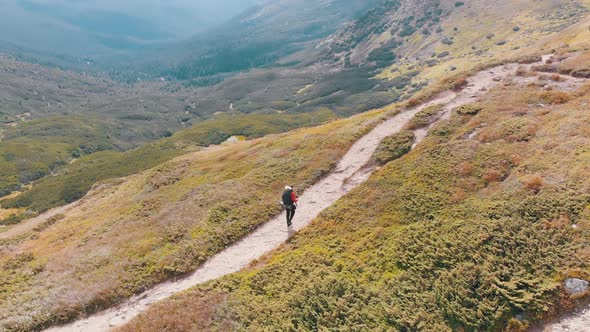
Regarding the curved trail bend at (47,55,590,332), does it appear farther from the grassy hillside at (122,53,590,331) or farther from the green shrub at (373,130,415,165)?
the grassy hillside at (122,53,590,331)

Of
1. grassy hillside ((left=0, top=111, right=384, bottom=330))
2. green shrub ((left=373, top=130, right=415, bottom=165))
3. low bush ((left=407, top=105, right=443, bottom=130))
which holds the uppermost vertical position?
low bush ((left=407, top=105, right=443, bottom=130))

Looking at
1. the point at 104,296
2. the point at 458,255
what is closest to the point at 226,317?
the point at 104,296

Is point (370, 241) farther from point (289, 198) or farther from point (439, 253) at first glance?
point (289, 198)

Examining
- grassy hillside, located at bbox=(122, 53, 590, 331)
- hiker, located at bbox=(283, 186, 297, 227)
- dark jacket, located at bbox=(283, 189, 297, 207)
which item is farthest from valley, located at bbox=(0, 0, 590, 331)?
dark jacket, located at bbox=(283, 189, 297, 207)

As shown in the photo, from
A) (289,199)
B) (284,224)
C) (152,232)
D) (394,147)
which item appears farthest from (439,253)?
(152,232)

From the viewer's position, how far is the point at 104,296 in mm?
25547

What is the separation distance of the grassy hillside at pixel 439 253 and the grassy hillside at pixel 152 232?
6.15 meters

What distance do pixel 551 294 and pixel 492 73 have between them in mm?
46637

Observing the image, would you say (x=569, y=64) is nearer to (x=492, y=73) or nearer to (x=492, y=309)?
(x=492, y=73)

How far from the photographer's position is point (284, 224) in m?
31.3

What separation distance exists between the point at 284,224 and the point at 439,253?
14.5 metres

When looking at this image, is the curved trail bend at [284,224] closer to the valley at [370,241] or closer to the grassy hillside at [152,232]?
the valley at [370,241]

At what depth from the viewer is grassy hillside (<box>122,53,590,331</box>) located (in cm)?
1677

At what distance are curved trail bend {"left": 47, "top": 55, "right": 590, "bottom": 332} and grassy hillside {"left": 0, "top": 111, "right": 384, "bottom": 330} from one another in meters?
0.97
